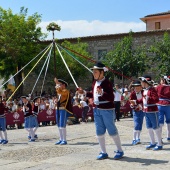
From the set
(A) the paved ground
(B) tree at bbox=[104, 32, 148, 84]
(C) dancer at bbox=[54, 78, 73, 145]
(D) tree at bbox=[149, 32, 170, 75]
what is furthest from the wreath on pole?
(D) tree at bbox=[149, 32, 170, 75]

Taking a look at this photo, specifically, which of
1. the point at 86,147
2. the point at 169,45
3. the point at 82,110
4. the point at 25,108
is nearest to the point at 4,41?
the point at 169,45

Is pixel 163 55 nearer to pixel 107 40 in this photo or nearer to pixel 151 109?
pixel 107 40

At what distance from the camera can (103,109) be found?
→ 28.4 ft

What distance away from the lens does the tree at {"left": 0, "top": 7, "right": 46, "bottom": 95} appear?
35.3 m

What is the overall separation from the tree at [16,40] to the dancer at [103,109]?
2712cm

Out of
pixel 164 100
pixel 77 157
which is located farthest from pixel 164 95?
pixel 77 157

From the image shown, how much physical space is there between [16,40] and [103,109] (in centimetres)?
2784

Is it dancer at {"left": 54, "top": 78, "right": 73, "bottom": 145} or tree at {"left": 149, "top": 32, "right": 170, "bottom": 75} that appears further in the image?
tree at {"left": 149, "top": 32, "right": 170, "bottom": 75}

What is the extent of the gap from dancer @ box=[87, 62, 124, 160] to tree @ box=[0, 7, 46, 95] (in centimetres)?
2712

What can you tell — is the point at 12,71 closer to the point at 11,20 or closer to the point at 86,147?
the point at 11,20

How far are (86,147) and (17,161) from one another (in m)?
2.29

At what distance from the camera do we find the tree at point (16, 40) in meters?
35.3

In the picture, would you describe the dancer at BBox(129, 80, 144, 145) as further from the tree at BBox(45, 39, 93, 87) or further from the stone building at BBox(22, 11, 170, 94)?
the stone building at BBox(22, 11, 170, 94)

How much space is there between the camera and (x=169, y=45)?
112 feet
